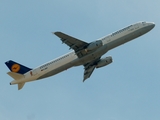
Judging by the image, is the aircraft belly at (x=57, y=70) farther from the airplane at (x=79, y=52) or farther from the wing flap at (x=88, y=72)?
the wing flap at (x=88, y=72)

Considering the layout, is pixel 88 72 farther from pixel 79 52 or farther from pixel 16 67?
pixel 16 67

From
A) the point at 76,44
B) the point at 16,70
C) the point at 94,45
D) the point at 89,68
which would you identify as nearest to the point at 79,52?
the point at 76,44

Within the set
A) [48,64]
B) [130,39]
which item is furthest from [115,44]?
[48,64]

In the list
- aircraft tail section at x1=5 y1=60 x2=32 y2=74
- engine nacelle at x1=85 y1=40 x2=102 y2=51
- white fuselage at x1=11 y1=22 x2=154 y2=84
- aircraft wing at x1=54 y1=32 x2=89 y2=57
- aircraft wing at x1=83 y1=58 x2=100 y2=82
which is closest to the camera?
aircraft wing at x1=54 y1=32 x2=89 y2=57

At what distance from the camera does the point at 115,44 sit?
8788cm

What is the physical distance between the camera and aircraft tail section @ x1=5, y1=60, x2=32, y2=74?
92625mm

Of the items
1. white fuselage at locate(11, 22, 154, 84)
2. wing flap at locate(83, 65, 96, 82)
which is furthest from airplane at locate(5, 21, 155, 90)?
wing flap at locate(83, 65, 96, 82)

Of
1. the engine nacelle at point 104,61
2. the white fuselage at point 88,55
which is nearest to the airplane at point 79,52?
the white fuselage at point 88,55

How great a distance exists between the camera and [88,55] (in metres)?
89.1

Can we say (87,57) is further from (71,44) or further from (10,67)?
(10,67)

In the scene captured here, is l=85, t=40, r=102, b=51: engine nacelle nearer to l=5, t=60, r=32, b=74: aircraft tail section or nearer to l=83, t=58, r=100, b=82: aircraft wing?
l=83, t=58, r=100, b=82: aircraft wing

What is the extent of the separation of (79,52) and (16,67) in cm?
1528

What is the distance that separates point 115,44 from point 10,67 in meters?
24.5

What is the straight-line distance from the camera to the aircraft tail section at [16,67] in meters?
92.6
